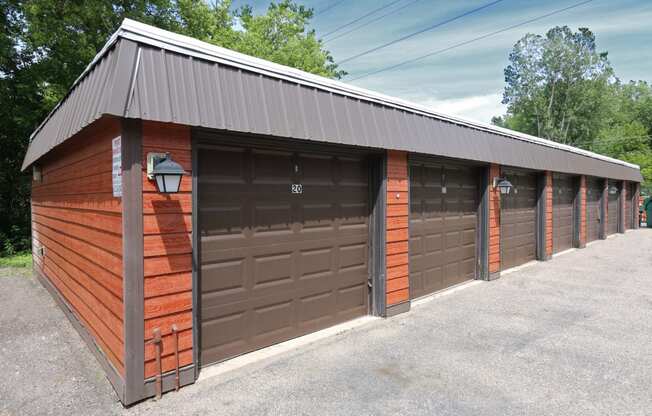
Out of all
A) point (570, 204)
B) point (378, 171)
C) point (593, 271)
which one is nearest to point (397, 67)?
point (570, 204)

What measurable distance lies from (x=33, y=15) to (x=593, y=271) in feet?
58.1

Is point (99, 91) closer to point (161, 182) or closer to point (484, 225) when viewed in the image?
point (161, 182)

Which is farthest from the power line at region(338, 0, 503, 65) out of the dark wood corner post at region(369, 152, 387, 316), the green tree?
the green tree

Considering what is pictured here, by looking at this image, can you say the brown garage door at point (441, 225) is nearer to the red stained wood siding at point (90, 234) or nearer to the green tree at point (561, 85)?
the red stained wood siding at point (90, 234)

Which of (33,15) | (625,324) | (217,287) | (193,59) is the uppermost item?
(33,15)

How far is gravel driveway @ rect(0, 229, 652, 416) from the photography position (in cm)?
315

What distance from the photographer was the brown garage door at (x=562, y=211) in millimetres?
11227

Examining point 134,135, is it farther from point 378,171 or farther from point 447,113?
point 447,113

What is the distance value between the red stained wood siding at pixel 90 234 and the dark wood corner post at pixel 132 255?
12 centimetres

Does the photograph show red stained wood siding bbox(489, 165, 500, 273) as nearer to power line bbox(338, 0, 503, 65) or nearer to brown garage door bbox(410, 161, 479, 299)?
brown garage door bbox(410, 161, 479, 299)

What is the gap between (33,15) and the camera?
40.0 ft

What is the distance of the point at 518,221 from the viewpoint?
30.3 feet

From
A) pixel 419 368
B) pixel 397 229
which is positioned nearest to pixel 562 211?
pixel 397 229

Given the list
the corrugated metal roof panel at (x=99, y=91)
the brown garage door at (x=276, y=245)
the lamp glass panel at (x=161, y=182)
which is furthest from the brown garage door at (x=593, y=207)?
the corrugated metal roof panel at (x=99, y=91)
